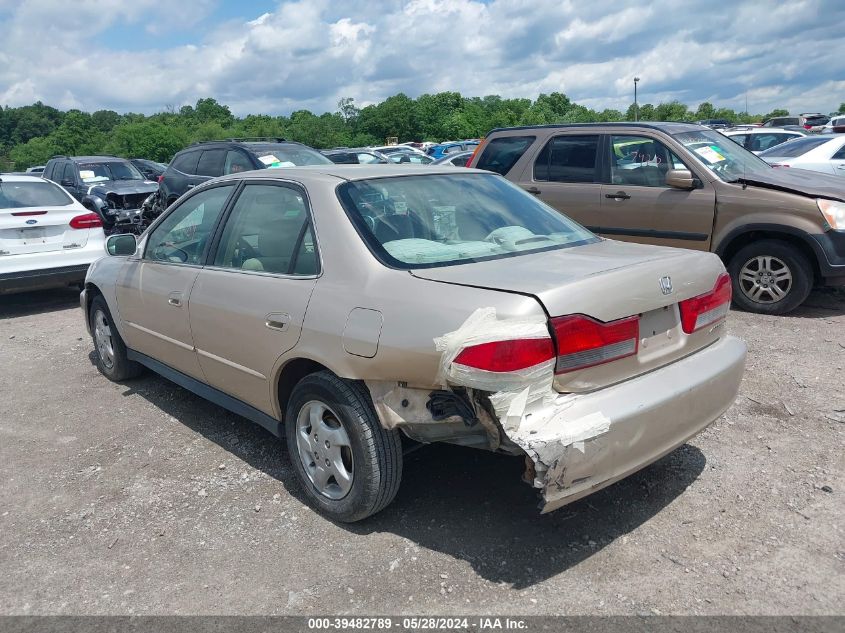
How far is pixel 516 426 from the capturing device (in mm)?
2635

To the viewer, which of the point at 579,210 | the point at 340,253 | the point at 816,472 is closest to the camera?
the point at 340,253

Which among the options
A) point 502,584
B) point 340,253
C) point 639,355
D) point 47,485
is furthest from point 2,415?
point 639,355

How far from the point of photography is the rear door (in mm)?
8117

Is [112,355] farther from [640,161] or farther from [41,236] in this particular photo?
[640,161]

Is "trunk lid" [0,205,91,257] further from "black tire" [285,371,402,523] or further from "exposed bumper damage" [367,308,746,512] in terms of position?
"exposed bumper damage" [367,308,746,512]

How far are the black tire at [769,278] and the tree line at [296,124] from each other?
48.9m

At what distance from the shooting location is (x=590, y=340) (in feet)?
9.20

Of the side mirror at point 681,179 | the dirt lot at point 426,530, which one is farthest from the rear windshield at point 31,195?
the side mirror at point 681,179

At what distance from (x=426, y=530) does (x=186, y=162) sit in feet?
33.3

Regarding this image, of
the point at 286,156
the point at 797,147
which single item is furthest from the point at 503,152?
the point at 797,147

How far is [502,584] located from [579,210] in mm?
5548

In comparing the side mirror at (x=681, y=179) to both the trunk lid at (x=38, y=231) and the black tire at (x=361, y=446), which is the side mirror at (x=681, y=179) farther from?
the trunk lid at (x=38, y=231)

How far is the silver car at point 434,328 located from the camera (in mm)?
2705

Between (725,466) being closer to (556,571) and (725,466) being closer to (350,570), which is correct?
(556,571)
